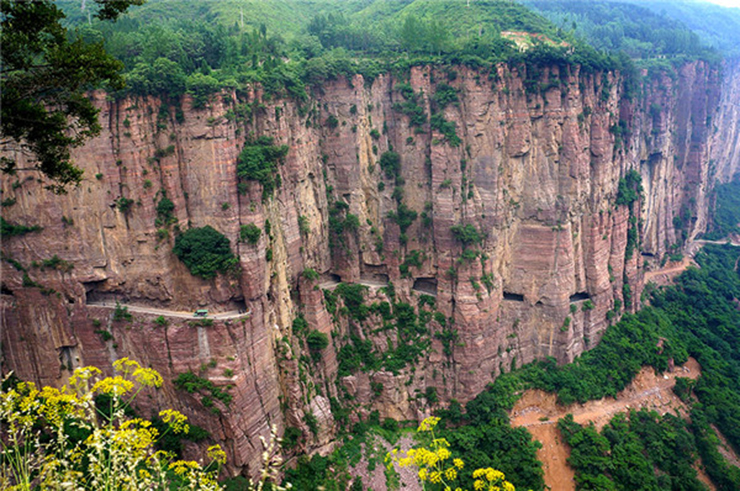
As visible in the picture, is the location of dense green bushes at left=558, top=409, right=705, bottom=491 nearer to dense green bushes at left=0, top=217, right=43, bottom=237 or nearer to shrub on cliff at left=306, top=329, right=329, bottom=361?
shrub on cliff at left=306, top=329, right=329, bottom=361

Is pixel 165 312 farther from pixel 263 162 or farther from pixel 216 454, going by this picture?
pixel 216 454

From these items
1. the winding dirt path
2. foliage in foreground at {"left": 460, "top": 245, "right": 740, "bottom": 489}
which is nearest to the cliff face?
foliage in foreground at {"left": 460, "top": 245, "right": 740, "bottom": 489}

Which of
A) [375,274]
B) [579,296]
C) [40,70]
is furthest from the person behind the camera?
[579,296]

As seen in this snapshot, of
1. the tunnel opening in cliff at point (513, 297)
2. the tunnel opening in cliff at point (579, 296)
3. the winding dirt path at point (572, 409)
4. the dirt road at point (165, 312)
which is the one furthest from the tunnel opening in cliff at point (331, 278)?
the tunnel opening in cliff at point (579, 296)

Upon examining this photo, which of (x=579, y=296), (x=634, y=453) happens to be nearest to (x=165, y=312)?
(x=634, y=453)

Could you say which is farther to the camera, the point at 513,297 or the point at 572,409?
the point at 513,297

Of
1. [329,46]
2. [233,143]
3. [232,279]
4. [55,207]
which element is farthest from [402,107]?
[55,207]

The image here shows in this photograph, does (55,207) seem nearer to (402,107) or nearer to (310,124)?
(310,124)
